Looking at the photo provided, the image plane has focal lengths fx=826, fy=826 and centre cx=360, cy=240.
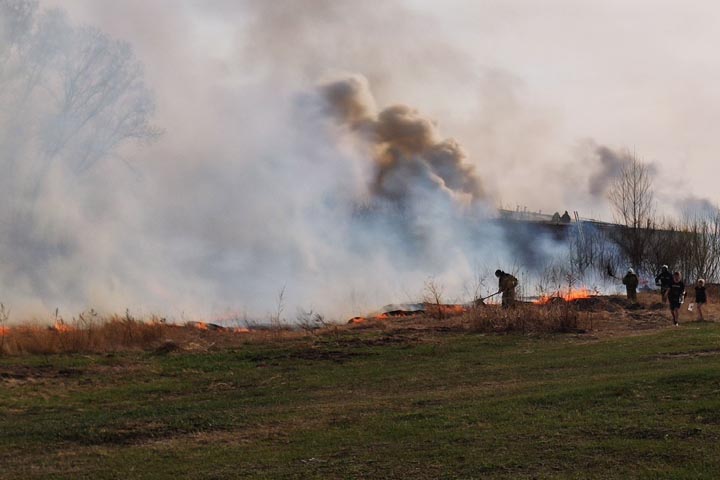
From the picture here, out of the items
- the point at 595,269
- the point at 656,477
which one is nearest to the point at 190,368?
the point at 656,477

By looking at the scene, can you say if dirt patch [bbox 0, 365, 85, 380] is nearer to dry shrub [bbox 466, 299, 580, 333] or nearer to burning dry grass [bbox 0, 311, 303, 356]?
burning dry grass [bbox 0, 311, 303, 356]

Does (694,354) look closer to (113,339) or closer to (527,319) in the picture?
(527,319)

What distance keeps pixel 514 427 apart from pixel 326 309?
2807 centimetres

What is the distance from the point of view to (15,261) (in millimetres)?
34781

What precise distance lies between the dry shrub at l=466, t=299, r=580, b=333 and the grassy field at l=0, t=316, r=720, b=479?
3243 millimetres

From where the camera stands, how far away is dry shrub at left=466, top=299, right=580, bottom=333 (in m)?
25.0

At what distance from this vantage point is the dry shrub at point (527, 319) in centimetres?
2495

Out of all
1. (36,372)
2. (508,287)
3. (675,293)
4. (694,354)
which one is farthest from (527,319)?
(36,372)

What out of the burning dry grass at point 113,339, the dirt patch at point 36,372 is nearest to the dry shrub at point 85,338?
the burning dry grass at point 113,339

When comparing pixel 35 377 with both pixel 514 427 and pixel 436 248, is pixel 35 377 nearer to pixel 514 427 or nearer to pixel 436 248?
pixel 514 427

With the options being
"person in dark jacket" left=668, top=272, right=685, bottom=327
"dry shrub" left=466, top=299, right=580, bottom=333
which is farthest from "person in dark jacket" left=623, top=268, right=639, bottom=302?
"dry shrub" left=466, top=299, right=580, bottom=333

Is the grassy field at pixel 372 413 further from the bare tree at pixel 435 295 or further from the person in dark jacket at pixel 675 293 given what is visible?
the bare tree at pixel 435 295

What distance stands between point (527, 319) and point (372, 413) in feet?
44.4

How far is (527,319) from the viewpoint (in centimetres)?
2520
